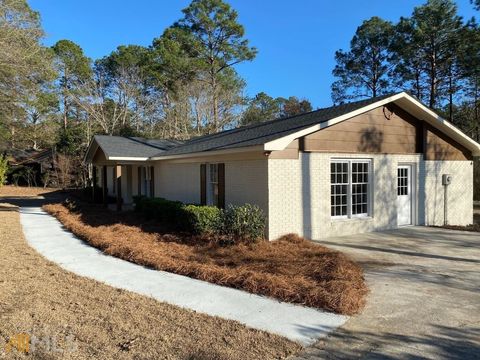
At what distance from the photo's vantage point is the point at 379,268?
742cm

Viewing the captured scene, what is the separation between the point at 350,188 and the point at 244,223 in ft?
12.9

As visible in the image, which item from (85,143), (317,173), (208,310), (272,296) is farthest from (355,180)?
(85,143)

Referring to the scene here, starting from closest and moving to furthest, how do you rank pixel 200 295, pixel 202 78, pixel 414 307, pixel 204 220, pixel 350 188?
pixel 414 307
pixel 200 295
pixel 204 220
pixel 350 188
pixel 202 78

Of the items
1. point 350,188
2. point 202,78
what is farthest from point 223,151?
point 202,78

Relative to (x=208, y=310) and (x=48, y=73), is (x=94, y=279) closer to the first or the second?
(x=208, y=310)

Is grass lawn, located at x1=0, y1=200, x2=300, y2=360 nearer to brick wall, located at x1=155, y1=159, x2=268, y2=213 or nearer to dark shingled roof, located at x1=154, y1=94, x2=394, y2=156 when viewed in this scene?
brick wall, located at x1=155, y1=159, x2=268, y2=213

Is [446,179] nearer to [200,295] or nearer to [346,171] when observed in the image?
[346,171]

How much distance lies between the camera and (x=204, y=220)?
390 inches

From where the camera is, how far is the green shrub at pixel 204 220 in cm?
977

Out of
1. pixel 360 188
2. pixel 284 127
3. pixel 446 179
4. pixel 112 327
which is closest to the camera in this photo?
pixel 112 327

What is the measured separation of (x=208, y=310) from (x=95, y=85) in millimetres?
32578

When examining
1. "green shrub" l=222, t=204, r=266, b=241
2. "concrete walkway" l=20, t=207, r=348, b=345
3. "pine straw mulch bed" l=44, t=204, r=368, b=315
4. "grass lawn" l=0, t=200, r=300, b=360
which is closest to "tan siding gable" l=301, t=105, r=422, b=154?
"green shrub" l=222, t=204, r=266, b=241

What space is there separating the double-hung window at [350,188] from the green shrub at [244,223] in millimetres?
2846

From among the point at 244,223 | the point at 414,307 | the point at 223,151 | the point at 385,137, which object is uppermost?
the point at 385,137
